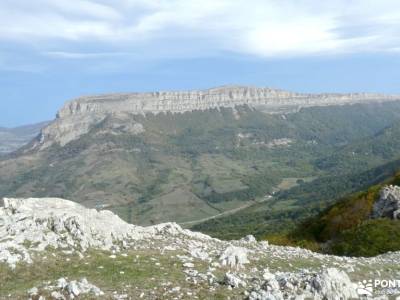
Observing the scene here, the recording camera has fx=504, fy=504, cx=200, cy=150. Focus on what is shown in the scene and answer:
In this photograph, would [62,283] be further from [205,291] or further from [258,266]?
[258,266]

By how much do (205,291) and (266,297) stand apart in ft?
10.2

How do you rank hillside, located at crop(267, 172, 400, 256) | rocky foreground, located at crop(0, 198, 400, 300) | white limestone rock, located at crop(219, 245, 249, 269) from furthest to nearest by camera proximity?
1. hillside, located at crop(267, 172, 400, 256)
2. white limestone rock, located at crop(219, 245, 249, 269)
3. rocky foreground, located at crop(0, 198, 400, 300)

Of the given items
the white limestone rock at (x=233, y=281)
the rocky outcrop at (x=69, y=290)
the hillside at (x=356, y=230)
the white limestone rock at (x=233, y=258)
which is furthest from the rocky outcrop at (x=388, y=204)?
the rocky outcrop at (x=69, y=290)

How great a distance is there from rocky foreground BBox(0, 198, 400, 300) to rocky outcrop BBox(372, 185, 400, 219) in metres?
25.7

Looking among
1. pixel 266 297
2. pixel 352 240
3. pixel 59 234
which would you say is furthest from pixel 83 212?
pixel 352 240

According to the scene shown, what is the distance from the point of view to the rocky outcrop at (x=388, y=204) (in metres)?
58.9

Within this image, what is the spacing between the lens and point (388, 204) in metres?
61.8

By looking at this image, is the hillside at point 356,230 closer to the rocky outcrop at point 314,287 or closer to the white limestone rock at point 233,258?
the white limestone rock at point 233,258

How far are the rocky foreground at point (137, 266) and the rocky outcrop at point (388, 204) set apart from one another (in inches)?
1012

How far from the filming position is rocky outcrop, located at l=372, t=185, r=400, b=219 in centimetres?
5894

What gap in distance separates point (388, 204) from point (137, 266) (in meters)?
45.5

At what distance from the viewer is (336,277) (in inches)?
833

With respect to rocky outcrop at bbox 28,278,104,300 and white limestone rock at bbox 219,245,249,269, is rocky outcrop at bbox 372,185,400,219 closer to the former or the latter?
white limestone rock at bbox 219,245,249,269

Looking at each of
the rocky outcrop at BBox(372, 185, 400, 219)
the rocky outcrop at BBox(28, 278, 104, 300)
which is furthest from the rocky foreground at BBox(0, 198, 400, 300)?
the rocky outcrop at BBox(372, 185, 400, 219)
